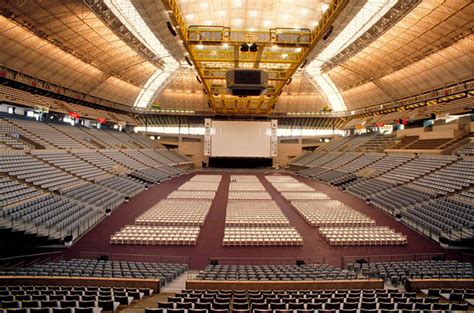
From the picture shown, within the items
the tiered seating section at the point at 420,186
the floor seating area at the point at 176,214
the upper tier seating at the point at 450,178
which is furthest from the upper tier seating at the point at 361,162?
the floor seating area at the point at 176,214

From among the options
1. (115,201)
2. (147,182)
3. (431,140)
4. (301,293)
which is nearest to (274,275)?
(301,293)

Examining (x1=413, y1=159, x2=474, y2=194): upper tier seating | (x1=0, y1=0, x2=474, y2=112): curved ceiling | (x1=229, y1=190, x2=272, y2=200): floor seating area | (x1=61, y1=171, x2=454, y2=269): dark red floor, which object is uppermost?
(x1=0, y1=0, x2=474, y2=112): curved ceiling

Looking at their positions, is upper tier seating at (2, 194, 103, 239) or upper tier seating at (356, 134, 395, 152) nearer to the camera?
upper tier seating at (2, 194, 103, 239)

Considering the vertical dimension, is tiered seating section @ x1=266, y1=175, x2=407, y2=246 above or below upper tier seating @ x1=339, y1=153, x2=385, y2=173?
below

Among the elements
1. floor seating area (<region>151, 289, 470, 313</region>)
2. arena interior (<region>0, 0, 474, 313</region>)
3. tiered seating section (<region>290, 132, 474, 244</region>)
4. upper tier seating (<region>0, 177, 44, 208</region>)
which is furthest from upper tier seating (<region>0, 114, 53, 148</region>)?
tiered seating section (<region>290, 132, 474, 244</region>)

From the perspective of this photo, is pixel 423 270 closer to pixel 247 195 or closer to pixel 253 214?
pixel 253 214

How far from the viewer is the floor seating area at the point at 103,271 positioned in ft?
34.7

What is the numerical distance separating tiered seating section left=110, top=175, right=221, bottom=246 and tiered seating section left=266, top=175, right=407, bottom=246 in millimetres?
8175

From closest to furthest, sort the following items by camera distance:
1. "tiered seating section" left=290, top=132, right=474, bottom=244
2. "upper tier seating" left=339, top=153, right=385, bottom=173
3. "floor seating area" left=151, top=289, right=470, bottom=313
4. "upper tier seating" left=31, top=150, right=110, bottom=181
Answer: "floor seating area" left=151, top=289, right=470, bottom=313 → "tiered seating section" left=290, top=132, right=474, bottom=244 → "upper tier seating" left=31, top=150, right=110, bottom=181 → "upper tier seating" left=339, top=153, right=385, bottom=173

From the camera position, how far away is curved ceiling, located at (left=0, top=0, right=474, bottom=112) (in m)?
25.6

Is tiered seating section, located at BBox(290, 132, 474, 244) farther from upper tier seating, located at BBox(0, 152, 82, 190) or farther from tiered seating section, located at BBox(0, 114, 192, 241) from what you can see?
upper tier seating, located at BBox(0, 152, 82, 190)

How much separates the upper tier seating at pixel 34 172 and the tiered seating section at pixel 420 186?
28.0 m

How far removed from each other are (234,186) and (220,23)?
853 inches

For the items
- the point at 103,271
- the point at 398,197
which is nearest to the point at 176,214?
the point at 103,271
